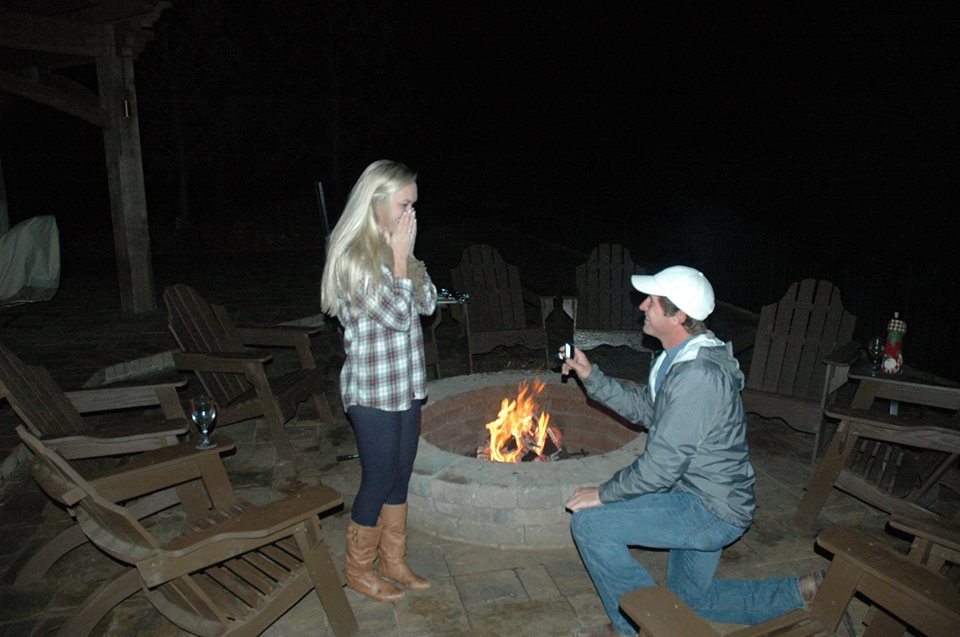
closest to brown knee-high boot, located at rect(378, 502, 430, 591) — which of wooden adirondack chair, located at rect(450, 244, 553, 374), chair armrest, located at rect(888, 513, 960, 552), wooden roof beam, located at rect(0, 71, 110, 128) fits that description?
chair armrest, located at rect(888, 513, 960, 552)

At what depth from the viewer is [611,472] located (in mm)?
3479

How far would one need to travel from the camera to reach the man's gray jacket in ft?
8.21

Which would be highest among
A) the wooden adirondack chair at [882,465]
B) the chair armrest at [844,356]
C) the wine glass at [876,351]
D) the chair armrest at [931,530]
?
the wine glass at [876,351]

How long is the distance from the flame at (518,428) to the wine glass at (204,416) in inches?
65.0

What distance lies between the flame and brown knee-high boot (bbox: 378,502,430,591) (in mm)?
1100

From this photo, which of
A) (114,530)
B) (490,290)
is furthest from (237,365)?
(490,290)

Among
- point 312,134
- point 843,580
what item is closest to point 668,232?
point 312,134

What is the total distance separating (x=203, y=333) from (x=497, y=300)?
255 cm

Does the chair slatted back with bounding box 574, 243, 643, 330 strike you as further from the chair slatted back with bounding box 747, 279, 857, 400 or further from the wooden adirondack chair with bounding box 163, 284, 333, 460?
the wooden adirondack chair with bounding box 163, 284, 333, 460

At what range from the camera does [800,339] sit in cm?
466

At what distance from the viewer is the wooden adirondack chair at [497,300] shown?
6117mm

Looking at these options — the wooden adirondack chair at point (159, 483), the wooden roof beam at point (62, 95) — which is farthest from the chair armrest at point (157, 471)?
the wooden roof beam at point (62, 95)

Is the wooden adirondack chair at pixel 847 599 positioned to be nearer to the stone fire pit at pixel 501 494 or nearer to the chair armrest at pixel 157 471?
the stone fire pit at pixel 501 494

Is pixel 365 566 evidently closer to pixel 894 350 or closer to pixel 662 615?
pixel 662 615
